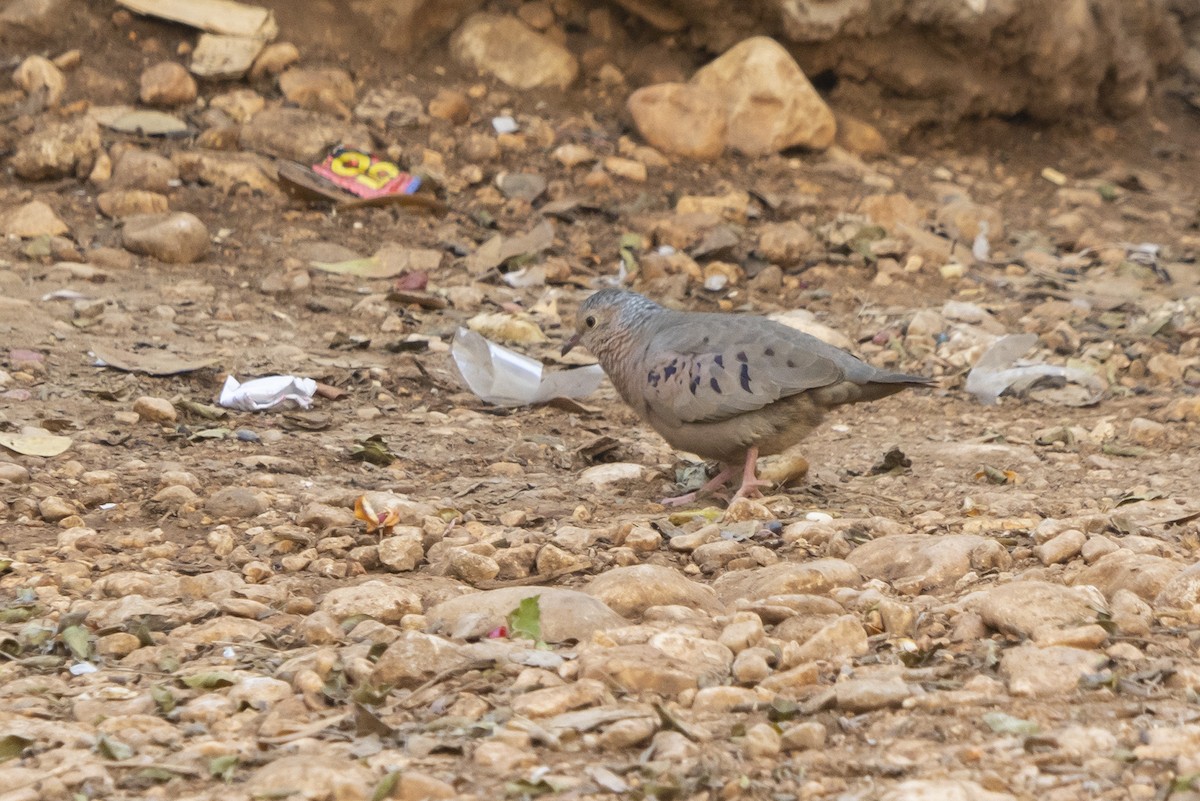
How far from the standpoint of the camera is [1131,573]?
3.37 meters

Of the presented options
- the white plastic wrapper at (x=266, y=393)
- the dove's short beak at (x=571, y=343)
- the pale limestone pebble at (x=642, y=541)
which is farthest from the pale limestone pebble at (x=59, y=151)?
the pale limestone pebble at (x=642, y=541)

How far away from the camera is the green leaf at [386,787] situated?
233cm

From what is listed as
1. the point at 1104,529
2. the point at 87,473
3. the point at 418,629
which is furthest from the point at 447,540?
the point at 1104,529

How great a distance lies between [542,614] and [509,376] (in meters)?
2.87

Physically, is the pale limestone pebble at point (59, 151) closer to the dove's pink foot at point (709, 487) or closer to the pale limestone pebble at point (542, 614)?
the dove's pink foot at point (709, 487)

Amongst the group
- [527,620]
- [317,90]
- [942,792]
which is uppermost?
[942,792]

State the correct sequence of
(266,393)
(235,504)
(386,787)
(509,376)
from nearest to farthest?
(386,787), (235,504), (266,393), (509,376)

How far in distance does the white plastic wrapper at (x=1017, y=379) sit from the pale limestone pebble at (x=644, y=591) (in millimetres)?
3179

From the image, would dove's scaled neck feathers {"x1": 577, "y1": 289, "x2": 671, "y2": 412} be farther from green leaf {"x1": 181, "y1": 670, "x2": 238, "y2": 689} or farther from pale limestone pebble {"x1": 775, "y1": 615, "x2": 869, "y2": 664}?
green leaf {"x1": 181, "y1": 670, "x2": 238, "y2": 689}

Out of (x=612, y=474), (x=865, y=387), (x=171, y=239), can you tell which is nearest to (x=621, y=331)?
(x=612, y=474)

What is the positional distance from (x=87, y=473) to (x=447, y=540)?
3.89 ft

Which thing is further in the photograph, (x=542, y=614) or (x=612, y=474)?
(x=612, y=474)

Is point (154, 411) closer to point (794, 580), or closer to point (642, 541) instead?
point (642, 541)

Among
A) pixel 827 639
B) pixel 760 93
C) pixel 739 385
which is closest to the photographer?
pixel 827 639
